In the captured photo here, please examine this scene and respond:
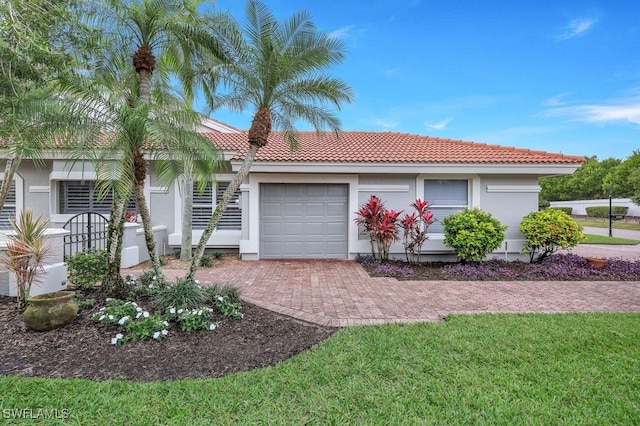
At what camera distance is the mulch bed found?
3.59m

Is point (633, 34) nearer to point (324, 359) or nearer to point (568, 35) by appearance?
point (568, 35)

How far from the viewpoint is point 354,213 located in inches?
426

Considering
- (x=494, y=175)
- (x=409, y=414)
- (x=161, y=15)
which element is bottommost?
(x=409, y=414)

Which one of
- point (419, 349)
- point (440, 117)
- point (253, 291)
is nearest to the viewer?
point (419, 349)

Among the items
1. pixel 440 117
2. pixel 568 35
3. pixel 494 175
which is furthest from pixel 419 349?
pixel 440 117

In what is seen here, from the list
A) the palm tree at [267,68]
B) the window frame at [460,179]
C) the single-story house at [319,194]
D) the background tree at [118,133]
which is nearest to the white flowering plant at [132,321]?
the palm tree at [267,68]

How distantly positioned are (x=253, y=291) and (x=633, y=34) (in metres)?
17.6

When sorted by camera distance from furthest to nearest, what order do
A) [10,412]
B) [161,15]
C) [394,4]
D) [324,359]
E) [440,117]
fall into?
[440,117] → [394,4] → [161,15] → [324,359] → [10,412]

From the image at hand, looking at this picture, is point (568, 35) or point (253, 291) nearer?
point (253, 291)

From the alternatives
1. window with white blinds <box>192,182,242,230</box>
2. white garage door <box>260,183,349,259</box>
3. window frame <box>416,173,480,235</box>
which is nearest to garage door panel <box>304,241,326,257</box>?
white garage door <box>260,183,349,259</box>

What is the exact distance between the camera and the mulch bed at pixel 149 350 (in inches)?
141

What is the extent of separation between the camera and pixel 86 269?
5.98 meters

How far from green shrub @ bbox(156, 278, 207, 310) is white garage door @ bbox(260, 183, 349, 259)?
18.8 feet

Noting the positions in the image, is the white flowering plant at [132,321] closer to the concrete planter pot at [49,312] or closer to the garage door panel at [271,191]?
the concrete planter pot at [49,312]
